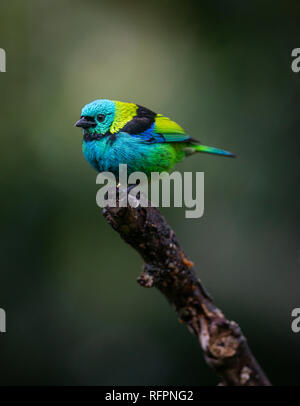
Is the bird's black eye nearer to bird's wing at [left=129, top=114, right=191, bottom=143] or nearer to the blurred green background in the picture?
bird's wing at [left=129, top=114, right=191, bottom=143]

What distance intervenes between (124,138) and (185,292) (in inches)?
41.4

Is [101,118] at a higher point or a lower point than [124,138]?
higher

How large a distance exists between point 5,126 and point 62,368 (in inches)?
94.7

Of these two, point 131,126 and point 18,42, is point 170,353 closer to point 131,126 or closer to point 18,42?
point 131,126

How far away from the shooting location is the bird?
10.0 ft

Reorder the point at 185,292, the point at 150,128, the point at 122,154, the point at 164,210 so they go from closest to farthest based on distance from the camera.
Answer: the point at 185,292 → the point at 122,154 → the point at 150,128 → the point at 164,210

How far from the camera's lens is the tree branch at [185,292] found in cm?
262

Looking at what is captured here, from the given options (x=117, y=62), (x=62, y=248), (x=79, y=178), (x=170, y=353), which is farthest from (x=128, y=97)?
(x=170, y=353)

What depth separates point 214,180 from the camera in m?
4.59

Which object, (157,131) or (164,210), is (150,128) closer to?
(157,131)

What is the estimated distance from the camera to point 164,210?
4500 mm

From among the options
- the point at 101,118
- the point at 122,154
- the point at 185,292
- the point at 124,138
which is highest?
the point at 101,118

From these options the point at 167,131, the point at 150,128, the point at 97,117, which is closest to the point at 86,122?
the point at 97,117

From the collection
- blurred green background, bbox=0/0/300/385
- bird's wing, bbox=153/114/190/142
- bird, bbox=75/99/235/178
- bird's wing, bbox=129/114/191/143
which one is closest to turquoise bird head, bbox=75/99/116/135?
bird, bbox=75/99/235/178
